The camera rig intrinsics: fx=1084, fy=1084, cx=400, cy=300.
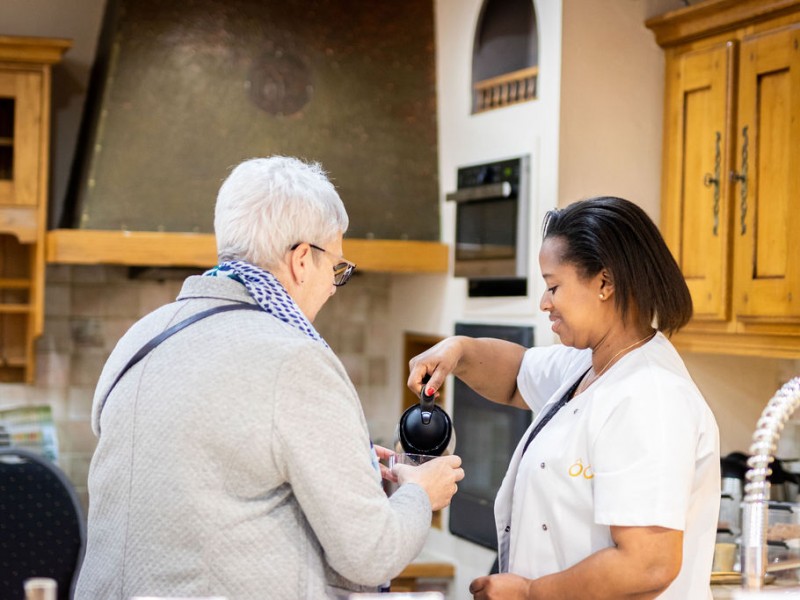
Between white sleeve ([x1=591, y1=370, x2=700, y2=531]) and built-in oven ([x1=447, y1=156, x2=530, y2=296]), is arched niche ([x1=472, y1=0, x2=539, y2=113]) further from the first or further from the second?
white sleeve ([x1=591, y1=370, x2=700, y2=531])

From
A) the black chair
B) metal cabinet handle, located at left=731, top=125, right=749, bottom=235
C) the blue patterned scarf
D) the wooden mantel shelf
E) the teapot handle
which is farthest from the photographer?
the wooden mantel shelf

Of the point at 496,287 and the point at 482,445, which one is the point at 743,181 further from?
the point at 482,445

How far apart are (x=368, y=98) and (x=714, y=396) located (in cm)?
165

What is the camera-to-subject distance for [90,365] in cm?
421

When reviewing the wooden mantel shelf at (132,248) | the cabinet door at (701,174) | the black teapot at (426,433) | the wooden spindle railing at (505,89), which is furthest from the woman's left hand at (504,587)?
the wooden mantel shelf at (132,248)

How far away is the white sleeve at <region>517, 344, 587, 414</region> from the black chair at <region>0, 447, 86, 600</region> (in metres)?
1.18

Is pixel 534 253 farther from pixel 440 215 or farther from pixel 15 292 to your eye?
pixel 15 292

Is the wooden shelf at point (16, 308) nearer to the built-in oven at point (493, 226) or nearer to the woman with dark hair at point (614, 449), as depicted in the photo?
the built-in oven at point (493, 226)

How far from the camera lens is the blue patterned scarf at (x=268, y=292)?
1.59m

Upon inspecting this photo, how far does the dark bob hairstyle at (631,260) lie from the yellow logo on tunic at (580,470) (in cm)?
26

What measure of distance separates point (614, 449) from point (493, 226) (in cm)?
204

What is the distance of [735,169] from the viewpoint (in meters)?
3.03

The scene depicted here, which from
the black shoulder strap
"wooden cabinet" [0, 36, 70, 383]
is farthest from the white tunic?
"wooden cabinet" [0, 36, 70, 383]

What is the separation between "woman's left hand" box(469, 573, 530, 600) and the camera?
1.75 m
